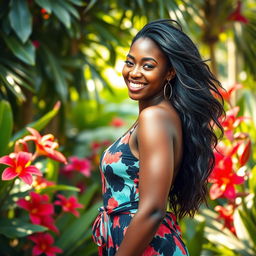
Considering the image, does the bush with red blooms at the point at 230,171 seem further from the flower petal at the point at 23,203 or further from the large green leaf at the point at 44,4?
the large green leaf at the point at 44,4

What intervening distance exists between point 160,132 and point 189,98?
21 cm

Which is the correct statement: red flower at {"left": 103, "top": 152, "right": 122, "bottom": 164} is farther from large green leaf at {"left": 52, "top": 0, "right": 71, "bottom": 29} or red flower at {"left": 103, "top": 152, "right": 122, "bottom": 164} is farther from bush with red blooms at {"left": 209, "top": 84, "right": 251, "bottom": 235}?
large green leaf at {"left": 52, "top": 0, "right": 71, "bottom": 29}

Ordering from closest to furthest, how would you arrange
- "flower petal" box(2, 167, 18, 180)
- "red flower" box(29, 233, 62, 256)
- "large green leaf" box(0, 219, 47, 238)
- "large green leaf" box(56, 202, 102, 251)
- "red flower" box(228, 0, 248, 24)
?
"flower petal" box(2, 167, 18, 180)
"large green leaf" box(0, 219, 47, 238)
"red flower" box(29, 233, 62, 256)
"large green leaf" box(56, 202, 102, 251)
"red flower" box(228, 0, 248, 24)

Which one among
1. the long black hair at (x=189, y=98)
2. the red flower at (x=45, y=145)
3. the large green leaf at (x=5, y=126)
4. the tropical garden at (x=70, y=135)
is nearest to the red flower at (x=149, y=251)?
the long black hair at (x=189, y=98)

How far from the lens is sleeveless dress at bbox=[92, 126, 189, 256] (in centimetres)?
170

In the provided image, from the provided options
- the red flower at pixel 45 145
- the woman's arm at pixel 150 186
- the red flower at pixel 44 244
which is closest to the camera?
the woman's arm at pixel 150 186

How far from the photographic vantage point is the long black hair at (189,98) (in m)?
1.71

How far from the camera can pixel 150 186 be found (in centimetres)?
157

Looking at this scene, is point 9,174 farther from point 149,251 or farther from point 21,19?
point 21,19

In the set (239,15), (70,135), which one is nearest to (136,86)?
(239,15)

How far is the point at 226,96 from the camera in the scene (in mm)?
2795

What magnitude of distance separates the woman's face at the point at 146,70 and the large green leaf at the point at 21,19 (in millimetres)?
1389

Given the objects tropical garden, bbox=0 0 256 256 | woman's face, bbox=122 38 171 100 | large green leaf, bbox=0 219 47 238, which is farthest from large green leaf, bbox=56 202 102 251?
woman's face, bbox=122 38 171 100

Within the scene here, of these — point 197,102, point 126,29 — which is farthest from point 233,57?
point 197,102
